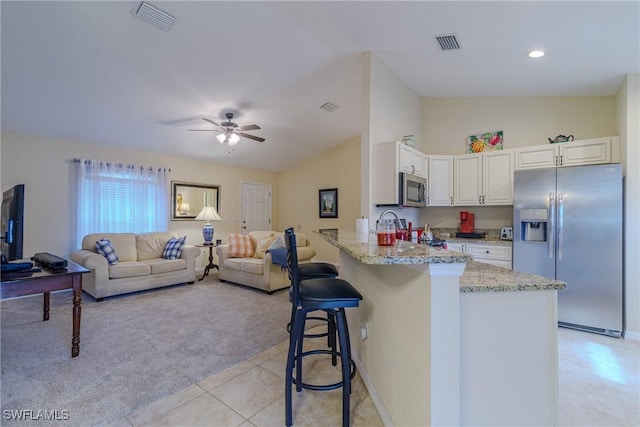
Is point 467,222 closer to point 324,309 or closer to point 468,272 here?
point 468,272

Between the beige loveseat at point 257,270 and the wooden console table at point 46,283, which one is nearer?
the wooden console table at point 46,283

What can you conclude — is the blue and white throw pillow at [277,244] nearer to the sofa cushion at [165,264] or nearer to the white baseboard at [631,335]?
the sofa cushion at [165,264]

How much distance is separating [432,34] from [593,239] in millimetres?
2517

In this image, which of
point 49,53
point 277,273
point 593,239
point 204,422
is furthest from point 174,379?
point 593,239

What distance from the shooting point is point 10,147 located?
4070 millimetres

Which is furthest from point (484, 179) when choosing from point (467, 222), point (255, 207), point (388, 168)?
point (255, 207)

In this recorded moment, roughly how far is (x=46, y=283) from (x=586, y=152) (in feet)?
17.0

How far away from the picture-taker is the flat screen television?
1.92 m

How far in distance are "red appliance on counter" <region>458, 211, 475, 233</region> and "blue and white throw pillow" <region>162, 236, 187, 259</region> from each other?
14.5 feet

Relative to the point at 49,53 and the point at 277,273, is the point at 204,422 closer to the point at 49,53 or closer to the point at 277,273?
the point at 277,273

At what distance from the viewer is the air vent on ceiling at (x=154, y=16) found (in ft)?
7.54

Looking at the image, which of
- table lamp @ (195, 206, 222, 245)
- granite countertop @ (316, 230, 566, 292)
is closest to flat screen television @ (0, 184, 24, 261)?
granite countertop @ (316, 230, 566, 292)

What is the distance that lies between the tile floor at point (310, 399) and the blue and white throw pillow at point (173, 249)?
3.14 m

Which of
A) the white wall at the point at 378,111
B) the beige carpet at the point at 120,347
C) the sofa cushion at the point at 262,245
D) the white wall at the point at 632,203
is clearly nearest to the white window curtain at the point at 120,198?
the beige carpet at the point at 120,347
